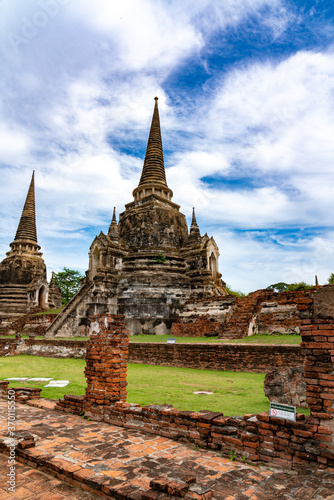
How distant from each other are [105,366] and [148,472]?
2369 millimetres

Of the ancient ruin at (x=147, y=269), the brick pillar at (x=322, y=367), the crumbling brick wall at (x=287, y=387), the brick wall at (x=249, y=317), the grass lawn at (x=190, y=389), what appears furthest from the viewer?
the ancient ruin at (x=147, y=269)

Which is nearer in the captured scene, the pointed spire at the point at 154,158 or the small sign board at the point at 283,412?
the small sign board at the point at 283,412

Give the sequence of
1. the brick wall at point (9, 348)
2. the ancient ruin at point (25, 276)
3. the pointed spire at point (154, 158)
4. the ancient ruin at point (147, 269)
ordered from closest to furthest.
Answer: the brick wall at point (9, 348) < the ancient ruin at point (147, 269) < the pointed spire at point (154, 158) < the ancient ruin at point (25, 276)

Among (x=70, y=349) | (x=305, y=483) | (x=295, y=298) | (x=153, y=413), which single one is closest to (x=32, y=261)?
(x=70, y=349)

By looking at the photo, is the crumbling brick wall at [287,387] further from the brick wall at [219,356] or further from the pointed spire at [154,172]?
the pointed spire at [154,172]

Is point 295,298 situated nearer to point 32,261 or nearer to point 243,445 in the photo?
point 243,445

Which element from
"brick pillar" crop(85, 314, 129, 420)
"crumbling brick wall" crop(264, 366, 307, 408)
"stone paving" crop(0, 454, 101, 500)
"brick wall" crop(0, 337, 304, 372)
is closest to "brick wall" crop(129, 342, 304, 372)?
"brick wall" crop(0, 337, 304, 372)

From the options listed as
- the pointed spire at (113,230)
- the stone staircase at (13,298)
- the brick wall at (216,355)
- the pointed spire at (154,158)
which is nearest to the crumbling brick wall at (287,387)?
the brick wall at (216,355)

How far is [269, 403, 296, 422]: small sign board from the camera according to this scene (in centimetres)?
374

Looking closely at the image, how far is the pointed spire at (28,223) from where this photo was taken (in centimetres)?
3481

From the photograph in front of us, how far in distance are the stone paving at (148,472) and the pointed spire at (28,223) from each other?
32482 millimetres

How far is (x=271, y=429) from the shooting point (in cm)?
386

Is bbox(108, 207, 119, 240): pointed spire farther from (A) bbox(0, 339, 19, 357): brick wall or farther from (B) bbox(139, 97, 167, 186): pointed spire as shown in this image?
(A) bbox(0, 339, 19, 357): brick wall

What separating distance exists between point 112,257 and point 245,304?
9675mm
